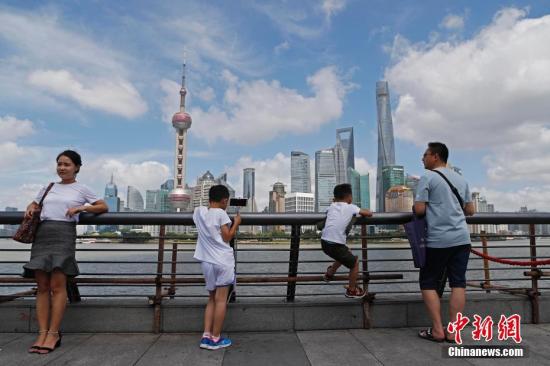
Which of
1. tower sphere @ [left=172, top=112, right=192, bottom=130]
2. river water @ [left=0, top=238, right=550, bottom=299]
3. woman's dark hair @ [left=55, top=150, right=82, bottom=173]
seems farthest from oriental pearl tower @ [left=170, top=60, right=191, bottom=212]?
woman's dark hair @ [left=55, top=150, right=82, bottom=173]

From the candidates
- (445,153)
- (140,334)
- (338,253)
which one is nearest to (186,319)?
(140,334)

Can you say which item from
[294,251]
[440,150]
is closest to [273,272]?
[294,251]

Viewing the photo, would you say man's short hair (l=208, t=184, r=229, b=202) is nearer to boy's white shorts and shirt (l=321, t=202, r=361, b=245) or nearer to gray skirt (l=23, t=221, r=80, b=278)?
boy's white shorts and shirt (l=321, t=202, r=361, b=245)

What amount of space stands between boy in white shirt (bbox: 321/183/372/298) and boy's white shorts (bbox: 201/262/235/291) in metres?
1.10

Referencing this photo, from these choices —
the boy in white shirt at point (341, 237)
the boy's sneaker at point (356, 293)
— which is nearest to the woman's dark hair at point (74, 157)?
the boy in white shirt at point (341, 237)

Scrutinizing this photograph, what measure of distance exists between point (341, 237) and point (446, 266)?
1024mm

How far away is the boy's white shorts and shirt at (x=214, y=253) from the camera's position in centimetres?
338

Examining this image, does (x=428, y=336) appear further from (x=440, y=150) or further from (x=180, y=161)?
(x=180, y=161)

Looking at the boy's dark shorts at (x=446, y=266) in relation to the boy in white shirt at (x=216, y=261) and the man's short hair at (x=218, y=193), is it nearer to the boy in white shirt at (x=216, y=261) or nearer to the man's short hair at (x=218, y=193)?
the boy in white shirt at (x=216, y=261)

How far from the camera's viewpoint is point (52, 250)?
3350 mm

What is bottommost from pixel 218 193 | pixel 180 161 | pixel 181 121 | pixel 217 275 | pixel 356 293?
pixel 356 293

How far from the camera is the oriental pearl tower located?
138125 mm

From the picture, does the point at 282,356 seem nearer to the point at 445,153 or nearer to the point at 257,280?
the point at 257,280

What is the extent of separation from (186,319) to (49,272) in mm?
1344
